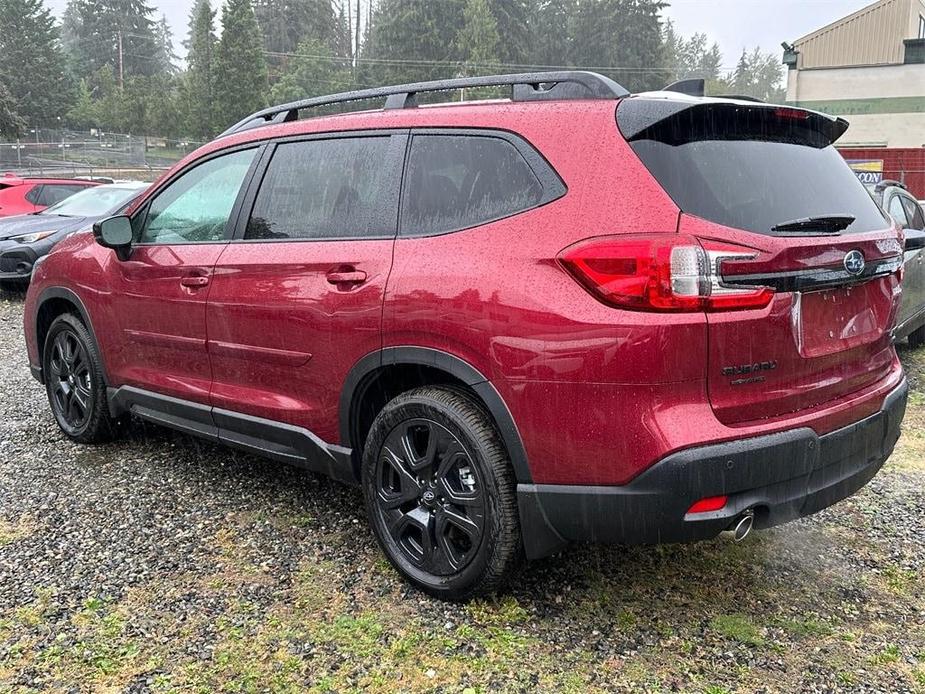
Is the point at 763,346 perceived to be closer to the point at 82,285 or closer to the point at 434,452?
the point at 434,452

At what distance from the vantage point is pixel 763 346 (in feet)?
7.65

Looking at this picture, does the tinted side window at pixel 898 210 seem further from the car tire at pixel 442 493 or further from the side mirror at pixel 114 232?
the side mirror at pixel 114 232

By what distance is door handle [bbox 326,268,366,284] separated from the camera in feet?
9.62

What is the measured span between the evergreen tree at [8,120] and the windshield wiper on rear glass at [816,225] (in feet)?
146

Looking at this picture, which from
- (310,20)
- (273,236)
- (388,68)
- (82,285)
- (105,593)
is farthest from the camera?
(310,20)

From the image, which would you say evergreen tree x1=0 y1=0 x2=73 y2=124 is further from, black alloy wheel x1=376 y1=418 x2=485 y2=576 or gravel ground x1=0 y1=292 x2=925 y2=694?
black alloy wheel x1=376 y1=418 x2=485 y2=576

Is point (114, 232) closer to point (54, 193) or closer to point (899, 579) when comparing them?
point (899, 579)

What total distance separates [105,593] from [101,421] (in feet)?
5.64

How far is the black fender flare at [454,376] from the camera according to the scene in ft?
8.34

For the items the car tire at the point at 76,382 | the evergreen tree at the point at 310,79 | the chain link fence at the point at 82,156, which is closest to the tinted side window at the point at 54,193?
the car tire at the point at 76,382

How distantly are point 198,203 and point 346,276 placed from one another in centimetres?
129

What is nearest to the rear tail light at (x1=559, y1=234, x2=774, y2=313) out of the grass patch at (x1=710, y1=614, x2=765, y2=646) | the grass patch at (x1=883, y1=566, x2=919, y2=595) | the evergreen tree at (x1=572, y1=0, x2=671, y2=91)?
the grass patch at (x1=710, y1=614, x2=765, y2=646)

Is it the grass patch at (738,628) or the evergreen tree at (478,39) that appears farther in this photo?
the evergreen tree at (478,39)

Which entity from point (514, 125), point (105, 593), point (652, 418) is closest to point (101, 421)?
point (105, 593)
